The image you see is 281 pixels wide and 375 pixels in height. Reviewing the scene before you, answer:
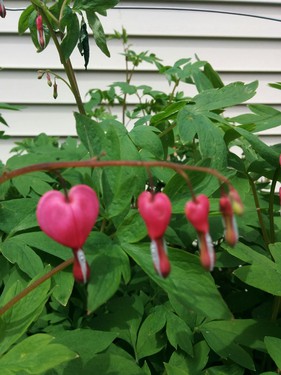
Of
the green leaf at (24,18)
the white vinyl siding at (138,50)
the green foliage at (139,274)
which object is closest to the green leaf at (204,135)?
the green foliage at (139,274)

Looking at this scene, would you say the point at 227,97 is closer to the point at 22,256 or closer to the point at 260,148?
the point at 260,148

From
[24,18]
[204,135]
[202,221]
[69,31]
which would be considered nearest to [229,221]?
[202,221]

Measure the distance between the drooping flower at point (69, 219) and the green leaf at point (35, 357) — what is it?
166 mm

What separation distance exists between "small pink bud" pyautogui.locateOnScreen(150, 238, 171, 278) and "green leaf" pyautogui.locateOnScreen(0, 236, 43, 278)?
0.38m

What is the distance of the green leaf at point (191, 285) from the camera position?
24.4 inches

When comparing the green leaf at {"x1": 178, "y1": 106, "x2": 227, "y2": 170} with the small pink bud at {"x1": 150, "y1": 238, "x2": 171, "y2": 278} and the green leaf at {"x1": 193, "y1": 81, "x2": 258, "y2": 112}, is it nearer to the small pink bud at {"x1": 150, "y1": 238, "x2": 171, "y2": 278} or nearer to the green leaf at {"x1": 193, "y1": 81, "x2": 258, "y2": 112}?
the green leaf at {"x1": 193, "y1": 81, "x2": 258, "y2": 112}

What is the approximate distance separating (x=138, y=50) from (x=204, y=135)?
2.21m

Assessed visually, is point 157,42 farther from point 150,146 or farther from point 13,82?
point 150,146

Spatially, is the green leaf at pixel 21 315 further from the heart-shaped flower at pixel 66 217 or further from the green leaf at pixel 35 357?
the heart-shaped flower at pixel 66 217

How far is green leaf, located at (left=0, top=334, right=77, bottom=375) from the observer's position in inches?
25.2

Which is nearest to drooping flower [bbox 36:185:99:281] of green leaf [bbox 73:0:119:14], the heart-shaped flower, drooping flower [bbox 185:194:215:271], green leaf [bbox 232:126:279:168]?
the heart-shaped flower

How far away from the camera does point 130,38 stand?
2.96 metres

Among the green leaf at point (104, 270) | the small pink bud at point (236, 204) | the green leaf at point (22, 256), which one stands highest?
the small pink bud at point (236, 204)

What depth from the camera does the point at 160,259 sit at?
0.52m
